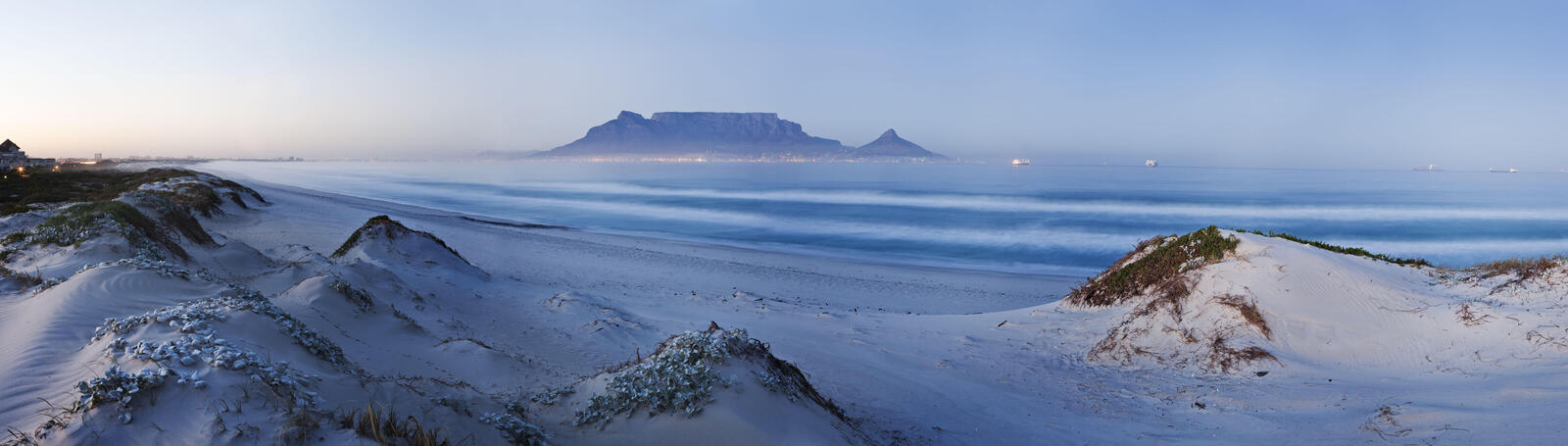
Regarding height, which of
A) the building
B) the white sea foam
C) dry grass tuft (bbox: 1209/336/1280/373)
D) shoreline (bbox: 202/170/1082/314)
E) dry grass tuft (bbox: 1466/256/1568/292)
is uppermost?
the building

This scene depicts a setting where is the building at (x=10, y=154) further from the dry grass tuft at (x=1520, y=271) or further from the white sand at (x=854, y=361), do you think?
the dry grass tuft at (x=1520, y=271)

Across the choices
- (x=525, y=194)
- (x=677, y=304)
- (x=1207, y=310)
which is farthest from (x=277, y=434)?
(x=525, y=194)

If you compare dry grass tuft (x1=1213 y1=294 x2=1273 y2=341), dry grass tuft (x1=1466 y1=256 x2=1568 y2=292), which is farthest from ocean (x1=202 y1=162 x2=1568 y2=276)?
dry grass tuft (x1=1213 y1=294 x2=1273 y2=341)

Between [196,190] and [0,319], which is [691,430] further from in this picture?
[196,190]

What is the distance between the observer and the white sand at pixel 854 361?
4.65m

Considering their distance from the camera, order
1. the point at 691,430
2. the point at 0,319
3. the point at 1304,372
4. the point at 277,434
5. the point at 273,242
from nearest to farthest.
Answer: the point at 277,434 → the point at 691,430 → the point at 0,319 → the point at 1304,372 → the point at 273,242

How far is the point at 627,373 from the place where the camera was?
19.9 feet

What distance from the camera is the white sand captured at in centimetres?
465

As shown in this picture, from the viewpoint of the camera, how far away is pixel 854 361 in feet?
30.0

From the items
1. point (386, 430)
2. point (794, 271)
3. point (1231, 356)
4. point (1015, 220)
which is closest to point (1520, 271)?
point (1231, 356)

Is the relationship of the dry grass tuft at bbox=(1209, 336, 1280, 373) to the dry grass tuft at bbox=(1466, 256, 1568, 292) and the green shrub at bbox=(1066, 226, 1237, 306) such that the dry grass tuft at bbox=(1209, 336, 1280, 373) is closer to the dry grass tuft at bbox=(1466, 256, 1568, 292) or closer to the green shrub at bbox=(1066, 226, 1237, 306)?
the green shrub at bbox=(1066, 226, 1237, 306)

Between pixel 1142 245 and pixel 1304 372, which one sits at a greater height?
pixel 1142 245

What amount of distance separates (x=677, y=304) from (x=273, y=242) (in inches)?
604

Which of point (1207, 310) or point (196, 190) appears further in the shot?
A: point (196, 190)
